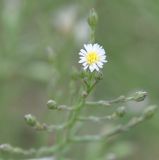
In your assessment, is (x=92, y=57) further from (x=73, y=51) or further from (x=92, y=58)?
(x=73, y=51)

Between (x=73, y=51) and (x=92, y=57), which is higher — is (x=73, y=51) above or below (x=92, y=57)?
above

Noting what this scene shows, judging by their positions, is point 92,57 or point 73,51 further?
point 73,51

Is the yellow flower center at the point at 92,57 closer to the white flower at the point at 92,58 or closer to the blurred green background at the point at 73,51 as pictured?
the white flower at the point at 92,58

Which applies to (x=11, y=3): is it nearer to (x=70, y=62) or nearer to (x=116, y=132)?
(x=70, y=62)

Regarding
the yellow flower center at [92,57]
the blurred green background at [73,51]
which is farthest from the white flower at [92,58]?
the blurred green background at [73,51]

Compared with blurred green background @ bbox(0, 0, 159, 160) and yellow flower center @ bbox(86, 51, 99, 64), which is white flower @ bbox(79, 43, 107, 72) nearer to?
yellow flower center @ bbox(86, 51, 99, 64)

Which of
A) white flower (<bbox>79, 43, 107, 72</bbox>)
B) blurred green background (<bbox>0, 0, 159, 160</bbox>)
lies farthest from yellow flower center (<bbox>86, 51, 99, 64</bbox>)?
blurred green background (<bbox>0, 0, 159, 160</bbox>)

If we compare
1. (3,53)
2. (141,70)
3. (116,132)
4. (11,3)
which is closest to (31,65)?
(3,53)

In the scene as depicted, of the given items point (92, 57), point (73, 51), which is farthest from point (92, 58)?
point (73, 51)
